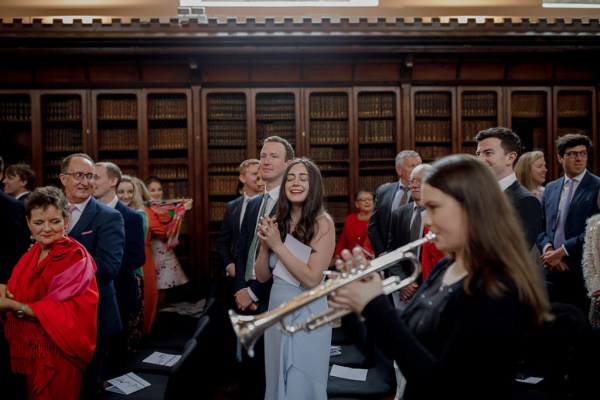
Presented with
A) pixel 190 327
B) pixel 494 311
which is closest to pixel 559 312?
pixel 494 311

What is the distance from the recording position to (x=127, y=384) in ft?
9.70

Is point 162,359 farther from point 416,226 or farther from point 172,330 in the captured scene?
point 416,226

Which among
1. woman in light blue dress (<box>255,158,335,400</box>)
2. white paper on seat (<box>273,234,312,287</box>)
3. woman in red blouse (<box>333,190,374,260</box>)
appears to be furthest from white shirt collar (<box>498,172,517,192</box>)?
woman in red blouse (<box>333,190,374,260</box>)

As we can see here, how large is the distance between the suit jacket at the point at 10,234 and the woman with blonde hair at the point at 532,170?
380 centimetres

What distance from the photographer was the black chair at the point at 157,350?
2.73 m

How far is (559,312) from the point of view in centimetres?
249

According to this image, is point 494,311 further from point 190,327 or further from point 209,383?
point 190,327

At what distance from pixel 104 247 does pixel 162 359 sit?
1110 millimetres

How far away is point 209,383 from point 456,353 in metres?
2.40

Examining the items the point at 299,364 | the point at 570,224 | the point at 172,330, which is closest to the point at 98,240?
the point at 299,364

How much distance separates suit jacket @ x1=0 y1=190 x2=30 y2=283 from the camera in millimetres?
3154

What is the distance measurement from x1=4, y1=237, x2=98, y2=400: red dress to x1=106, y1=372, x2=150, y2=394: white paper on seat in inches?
21.5

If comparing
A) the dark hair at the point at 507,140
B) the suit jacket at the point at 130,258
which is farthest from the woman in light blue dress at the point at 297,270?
the suit jacket at the point at 130,258

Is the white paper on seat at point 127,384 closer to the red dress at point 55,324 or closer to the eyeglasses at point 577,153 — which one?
the red dress at point 55,324
